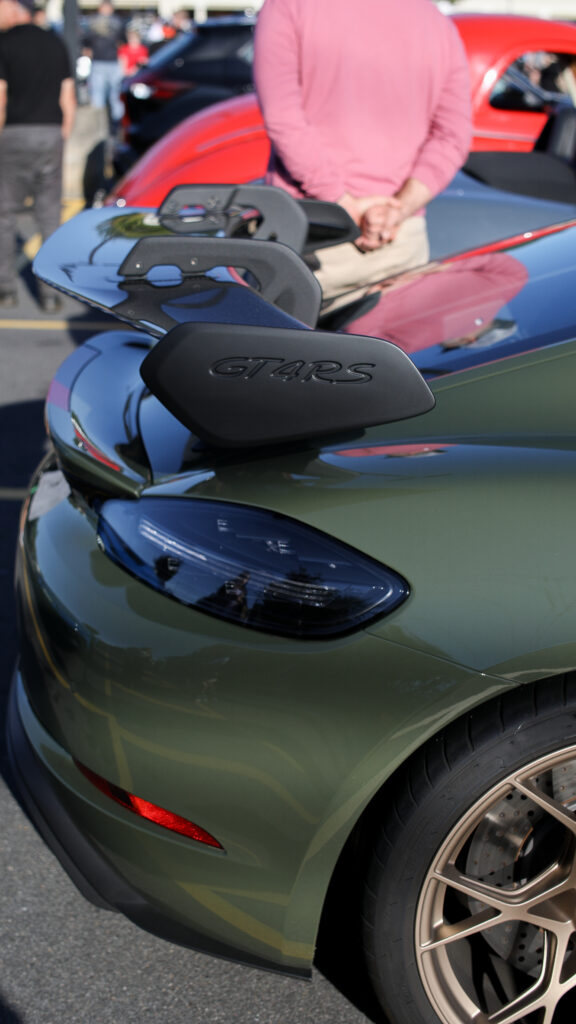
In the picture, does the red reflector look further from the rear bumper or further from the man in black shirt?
the man in black shirt

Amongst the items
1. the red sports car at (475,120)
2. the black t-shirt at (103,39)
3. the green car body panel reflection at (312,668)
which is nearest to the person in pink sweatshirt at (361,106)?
the green car body panel reflection at (312,668)

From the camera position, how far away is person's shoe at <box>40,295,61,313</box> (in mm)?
6742

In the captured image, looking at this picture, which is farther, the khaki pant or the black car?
the black car

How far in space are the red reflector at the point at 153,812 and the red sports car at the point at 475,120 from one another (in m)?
4.57

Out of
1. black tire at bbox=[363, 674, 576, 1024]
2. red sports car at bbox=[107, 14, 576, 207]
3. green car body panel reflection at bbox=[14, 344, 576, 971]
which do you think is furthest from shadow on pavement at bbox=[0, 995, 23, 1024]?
red sports car at bbox=[107, 14, 576, 207]

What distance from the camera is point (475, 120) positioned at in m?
6.32

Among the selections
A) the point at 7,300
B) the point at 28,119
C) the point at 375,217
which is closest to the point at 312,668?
the point at 375,217

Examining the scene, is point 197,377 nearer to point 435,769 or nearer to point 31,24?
point 435,769

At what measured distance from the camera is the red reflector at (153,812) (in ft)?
5.38

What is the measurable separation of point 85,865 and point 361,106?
2570mm

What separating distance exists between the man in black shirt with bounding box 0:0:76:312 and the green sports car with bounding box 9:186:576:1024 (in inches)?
210

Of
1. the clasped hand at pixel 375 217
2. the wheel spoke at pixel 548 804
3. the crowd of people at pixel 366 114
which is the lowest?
the wheel spoke at pixel 548 804

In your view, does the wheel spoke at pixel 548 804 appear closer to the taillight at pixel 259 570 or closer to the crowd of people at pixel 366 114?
the taillight at pixel 259 570

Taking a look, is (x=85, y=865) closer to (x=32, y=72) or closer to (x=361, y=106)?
(x=361, y=106)
